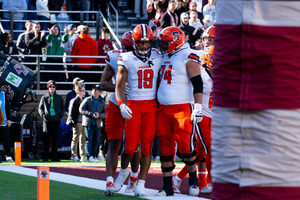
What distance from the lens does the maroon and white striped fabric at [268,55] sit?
233 cm

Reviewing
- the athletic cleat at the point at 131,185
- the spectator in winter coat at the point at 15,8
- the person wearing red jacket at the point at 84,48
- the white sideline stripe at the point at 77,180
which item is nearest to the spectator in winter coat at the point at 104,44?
the person wearing red jacket at the point at 84,48

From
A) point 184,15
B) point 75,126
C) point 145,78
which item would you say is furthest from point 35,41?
point 145,78

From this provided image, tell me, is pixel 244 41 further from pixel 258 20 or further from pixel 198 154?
pixel 198 154

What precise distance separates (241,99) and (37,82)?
15.8 metres

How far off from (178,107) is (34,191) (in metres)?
2.23

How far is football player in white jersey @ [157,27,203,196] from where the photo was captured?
8031 mm

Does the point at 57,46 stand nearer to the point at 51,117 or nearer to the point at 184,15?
the point at 51,117

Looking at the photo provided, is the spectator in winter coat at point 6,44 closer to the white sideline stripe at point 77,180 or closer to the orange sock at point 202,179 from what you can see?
the white sideline stripe at point 77,180

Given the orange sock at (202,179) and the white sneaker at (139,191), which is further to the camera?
the orange sock at (202,179)

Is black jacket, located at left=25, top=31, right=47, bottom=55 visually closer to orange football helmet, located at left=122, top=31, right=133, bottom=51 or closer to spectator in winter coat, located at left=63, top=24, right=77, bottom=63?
spectator in winter coat, located at left=63, top=24, right=77, bottom=63

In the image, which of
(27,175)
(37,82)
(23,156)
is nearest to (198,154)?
(27,175)

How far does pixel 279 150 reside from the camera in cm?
235

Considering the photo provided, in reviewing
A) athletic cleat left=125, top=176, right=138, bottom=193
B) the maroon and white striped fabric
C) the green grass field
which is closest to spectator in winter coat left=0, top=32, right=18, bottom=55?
the green grass field

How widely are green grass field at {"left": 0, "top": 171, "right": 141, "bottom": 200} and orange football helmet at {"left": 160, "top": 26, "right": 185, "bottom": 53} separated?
1829mm
